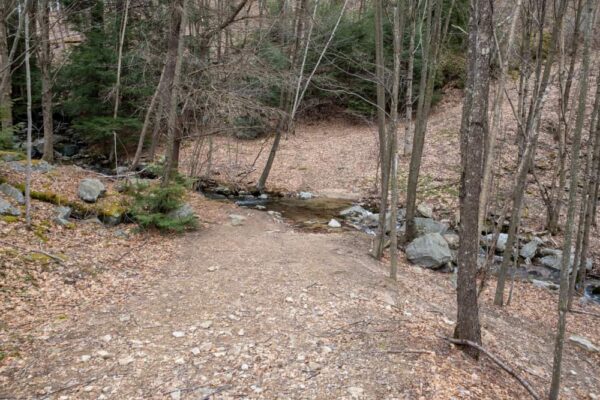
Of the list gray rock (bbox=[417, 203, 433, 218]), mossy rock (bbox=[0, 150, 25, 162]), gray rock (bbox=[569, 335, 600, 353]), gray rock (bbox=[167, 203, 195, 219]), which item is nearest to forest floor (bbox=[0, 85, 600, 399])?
gray rock (bbox=[569, 335, 600, 353])

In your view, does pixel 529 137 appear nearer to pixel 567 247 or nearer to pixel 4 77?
pixel 567 247

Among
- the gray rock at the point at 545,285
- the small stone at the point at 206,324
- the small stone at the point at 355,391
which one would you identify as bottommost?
the gray rock at the point at 545,285

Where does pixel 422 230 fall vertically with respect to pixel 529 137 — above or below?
below

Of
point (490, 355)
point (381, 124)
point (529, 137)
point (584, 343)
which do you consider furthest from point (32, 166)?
point (584, 343)

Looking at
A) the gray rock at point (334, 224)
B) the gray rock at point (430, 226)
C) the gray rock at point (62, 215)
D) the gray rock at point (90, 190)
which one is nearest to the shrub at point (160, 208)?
the gray rock at point (90, 190)

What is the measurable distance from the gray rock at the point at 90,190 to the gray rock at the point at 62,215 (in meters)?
0.66

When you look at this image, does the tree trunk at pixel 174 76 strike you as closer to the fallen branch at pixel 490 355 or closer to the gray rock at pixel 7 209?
the gray rock at pixel 7 209

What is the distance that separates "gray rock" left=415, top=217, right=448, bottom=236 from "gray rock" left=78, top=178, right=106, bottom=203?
8.15 meters

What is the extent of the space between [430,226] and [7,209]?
393 inches

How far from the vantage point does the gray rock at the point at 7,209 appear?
6875mm

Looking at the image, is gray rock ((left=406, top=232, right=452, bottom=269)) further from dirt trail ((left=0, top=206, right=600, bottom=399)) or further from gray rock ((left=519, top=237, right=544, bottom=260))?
gray rock ((left=519, top=237, right=544, bottom=260))

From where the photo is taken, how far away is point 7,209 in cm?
695

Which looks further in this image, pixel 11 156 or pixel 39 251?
pixel 11 156

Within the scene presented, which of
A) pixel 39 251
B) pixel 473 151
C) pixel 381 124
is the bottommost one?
pixel 39 251
